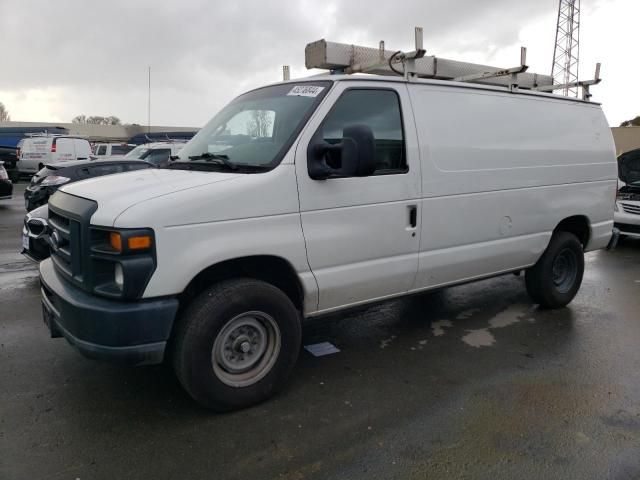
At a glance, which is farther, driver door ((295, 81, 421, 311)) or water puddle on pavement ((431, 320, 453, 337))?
water puddle on pavement ((431, 320, 453, 337))

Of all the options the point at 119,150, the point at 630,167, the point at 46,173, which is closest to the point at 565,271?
the point at 630,167

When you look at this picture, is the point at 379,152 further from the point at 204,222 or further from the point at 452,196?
the point at 204,222

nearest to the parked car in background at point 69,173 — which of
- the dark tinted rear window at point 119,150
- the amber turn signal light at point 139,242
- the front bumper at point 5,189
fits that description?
the front bumper at point 5,189

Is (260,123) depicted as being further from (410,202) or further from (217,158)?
(410,202)

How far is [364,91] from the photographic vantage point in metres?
3.83

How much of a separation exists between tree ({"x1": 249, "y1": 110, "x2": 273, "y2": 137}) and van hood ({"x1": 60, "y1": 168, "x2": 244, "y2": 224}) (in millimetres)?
537

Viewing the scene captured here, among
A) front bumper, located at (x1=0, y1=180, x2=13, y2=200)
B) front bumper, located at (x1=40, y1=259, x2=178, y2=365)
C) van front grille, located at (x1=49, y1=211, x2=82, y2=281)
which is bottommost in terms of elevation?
front bumper, located at (x1=40, y1=259, x2=178, y2=365)

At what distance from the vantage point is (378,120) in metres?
3.89

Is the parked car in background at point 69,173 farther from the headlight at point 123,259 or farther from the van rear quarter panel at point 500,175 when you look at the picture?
the headlight at point 123,259

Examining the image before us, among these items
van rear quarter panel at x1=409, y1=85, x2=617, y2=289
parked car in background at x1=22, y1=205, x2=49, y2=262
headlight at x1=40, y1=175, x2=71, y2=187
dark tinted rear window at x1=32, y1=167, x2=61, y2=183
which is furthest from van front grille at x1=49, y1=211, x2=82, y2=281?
dark tinted rear window at x1=32, y1=167, x2=61, y2=183

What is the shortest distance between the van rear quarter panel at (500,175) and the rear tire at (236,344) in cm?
134

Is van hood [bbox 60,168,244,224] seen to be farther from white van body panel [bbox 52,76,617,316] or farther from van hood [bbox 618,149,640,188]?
van hood [bbox 618,149,640,188]

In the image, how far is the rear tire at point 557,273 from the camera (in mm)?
5297

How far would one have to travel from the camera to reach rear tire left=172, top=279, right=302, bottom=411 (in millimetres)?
3104
